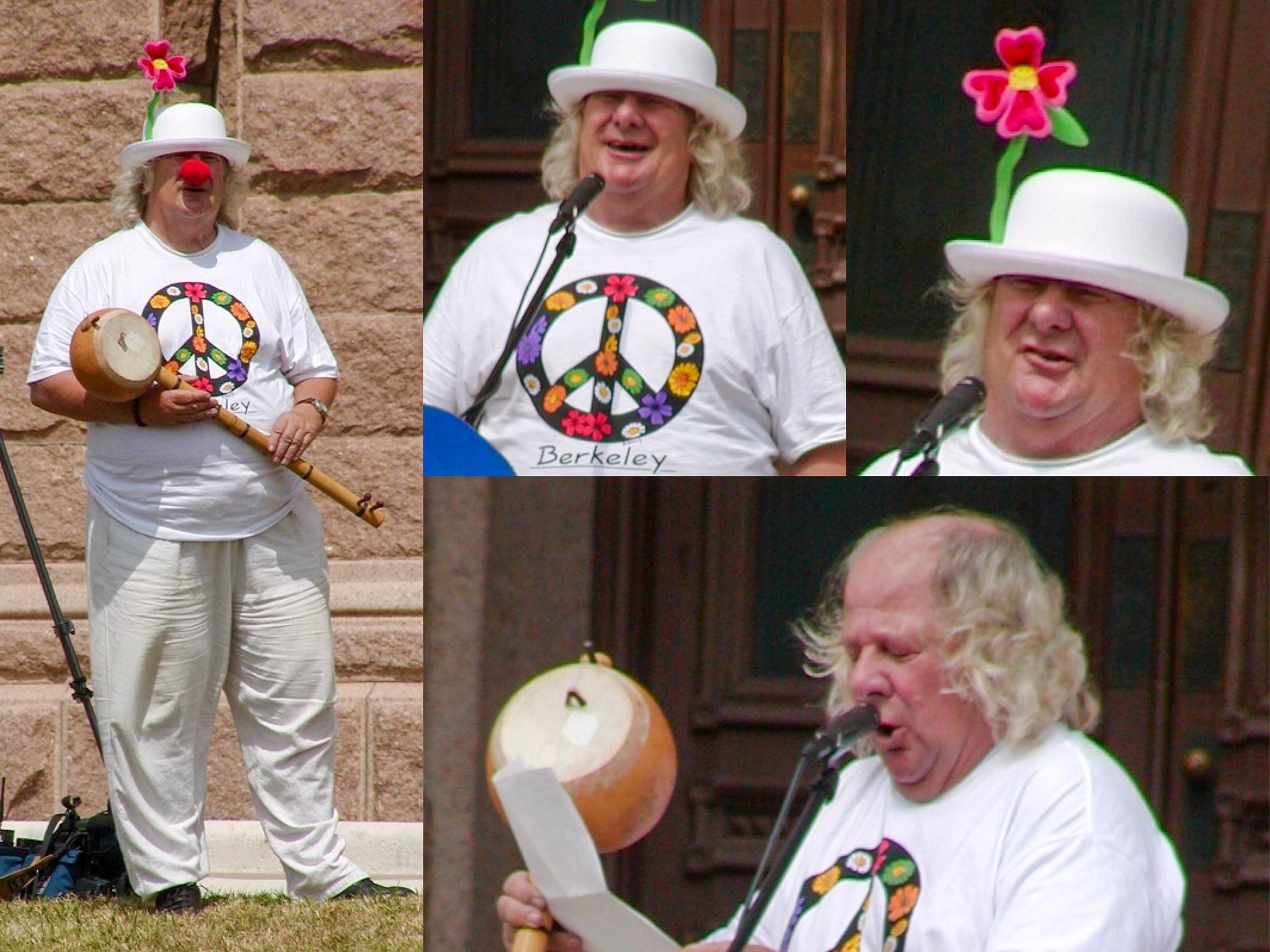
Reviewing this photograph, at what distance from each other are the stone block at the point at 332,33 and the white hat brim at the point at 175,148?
Result: 1016mm

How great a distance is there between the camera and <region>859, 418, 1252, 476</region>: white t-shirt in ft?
7.36

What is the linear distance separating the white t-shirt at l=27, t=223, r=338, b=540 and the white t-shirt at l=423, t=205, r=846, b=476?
1.57 meters

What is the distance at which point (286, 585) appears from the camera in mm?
4066

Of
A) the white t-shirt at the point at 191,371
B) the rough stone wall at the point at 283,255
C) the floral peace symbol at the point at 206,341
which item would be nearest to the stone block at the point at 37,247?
the rough stone wall at the point at 283,255

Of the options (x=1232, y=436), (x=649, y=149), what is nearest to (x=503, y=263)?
(x=649, y=149)

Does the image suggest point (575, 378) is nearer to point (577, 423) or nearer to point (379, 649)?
point (577, 423)

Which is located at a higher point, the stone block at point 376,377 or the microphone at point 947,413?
the microphone at point 947,413

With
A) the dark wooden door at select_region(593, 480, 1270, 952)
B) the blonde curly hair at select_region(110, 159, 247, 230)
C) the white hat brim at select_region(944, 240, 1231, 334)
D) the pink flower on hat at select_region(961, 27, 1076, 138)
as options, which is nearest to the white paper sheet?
the dark wooden door at select_region(593, 480, 1270, 952)

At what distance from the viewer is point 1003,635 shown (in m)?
2.22

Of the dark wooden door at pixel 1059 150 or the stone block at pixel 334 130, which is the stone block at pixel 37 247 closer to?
the stone block at pixel 334 130

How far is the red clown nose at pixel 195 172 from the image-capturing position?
401 centimetres

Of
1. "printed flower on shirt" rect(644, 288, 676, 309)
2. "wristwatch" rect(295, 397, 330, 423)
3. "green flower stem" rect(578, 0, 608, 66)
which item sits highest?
"green flower stem" rect(578, 0, 608, 66)

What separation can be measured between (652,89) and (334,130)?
9.42 ft

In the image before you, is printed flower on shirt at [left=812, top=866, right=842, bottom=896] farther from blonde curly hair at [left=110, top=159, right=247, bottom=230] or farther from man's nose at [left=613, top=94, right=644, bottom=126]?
blonde curly hair at [left=110, top=159, right=247, bottom=230]
